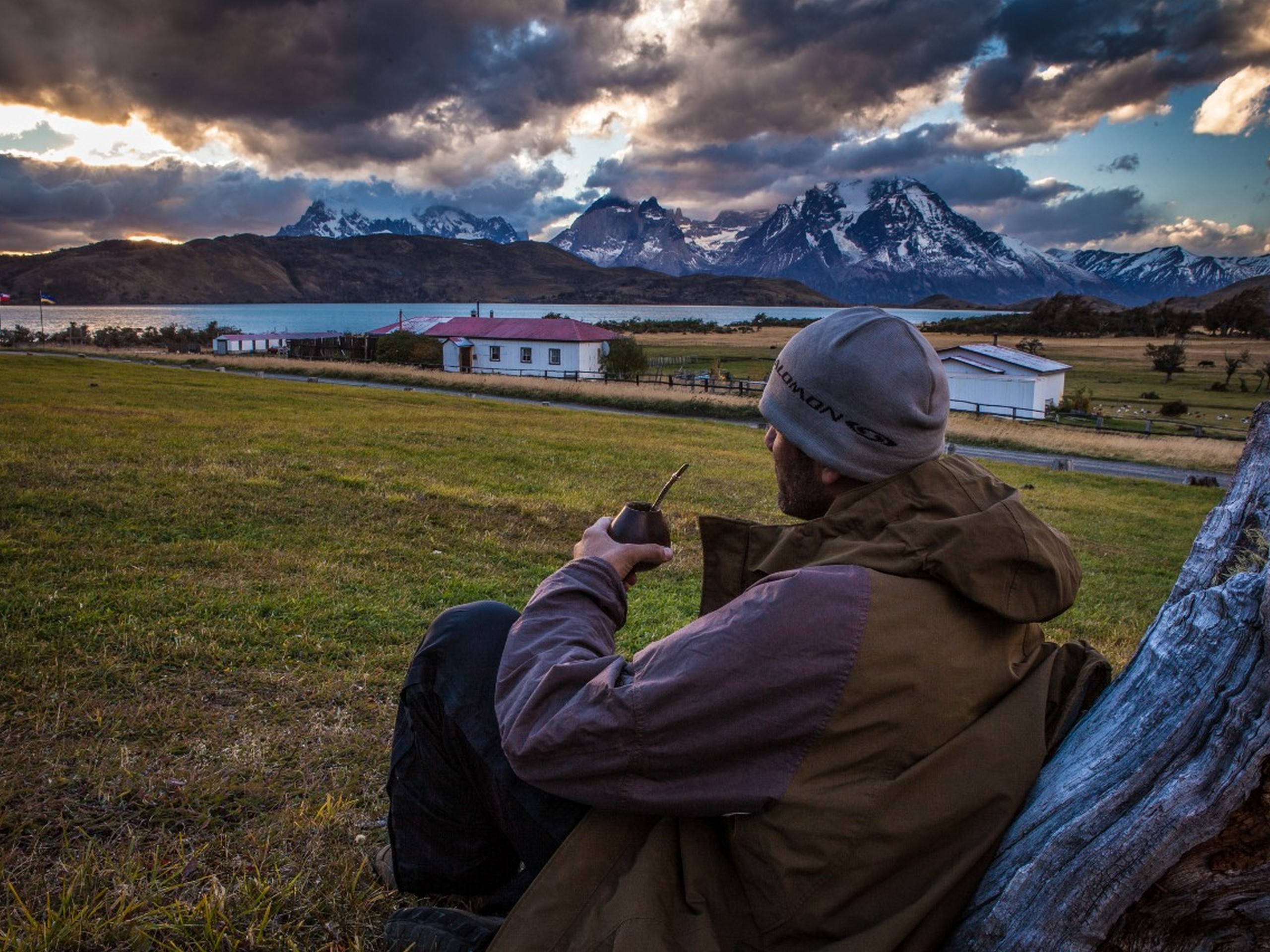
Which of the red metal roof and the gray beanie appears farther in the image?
the red metal roof

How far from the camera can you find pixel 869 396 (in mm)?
1841

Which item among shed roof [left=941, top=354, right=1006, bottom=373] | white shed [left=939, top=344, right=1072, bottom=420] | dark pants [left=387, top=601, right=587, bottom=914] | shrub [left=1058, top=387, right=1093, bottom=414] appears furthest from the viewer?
shed roof [left=941, top=354, right=1006, bottom=373]

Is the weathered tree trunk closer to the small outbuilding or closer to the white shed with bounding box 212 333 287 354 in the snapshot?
the small outbuilding

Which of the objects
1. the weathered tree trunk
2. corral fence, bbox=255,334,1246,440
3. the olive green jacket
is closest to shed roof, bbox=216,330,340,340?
corral fence, bbox=255,334,1246,440

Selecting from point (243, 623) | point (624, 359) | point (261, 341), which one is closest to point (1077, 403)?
point (624, 359)

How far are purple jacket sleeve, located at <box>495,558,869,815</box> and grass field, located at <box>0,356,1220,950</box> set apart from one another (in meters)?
1.40

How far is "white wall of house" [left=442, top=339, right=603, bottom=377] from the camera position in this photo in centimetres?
6412

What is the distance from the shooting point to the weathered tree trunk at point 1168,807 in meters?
1.33

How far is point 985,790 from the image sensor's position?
164 centimetres

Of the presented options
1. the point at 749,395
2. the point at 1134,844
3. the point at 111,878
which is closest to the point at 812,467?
the point at 1134,844

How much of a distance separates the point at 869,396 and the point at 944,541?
15.5 inches

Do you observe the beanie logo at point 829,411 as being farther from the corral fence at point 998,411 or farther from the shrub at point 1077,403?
the shrub at point 1077,403

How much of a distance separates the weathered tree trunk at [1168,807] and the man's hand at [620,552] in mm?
1053

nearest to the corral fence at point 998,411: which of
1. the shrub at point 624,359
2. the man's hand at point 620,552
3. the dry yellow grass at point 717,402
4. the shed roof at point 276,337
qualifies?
the shrub at point 624,359
